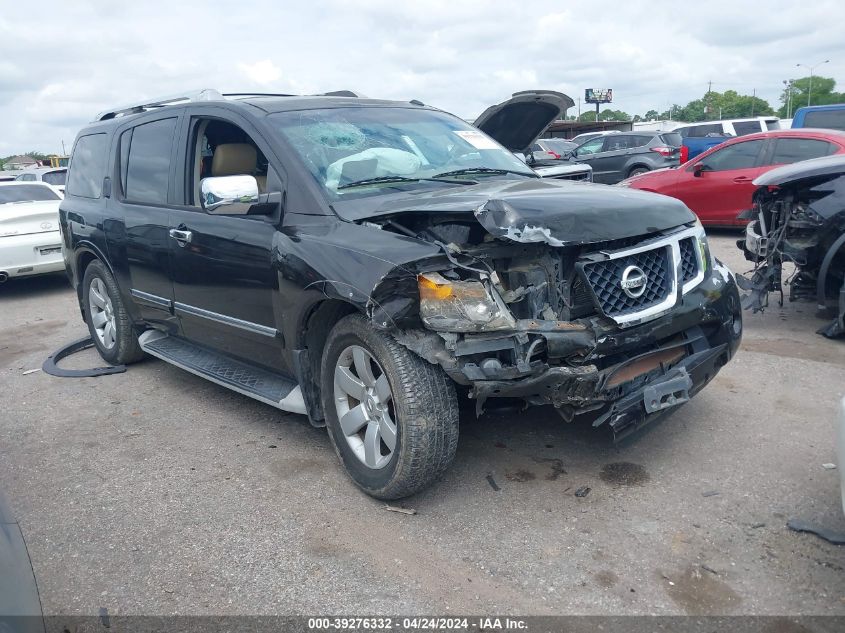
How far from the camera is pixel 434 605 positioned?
276 centimetres

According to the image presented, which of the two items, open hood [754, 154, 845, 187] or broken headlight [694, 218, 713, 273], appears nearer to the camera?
broken headlight [694, 218, 713, 273]

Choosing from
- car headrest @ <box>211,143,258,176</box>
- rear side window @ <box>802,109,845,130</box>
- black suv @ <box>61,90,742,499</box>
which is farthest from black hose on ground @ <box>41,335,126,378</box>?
rear side window @ <box>802,109,845,130</box>

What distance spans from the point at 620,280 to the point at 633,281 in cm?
7

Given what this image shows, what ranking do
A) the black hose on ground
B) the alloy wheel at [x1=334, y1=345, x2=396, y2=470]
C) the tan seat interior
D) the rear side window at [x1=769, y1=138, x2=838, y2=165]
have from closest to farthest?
1. the alloy wheel at [x1=334, y1=345, x2=396, y2=470]
2. the tan seat interior
3. the black hose on ground
4. the rear side window at [x1=769, y1=138, x2=838, y2=165]

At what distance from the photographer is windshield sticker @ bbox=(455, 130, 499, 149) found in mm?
4691

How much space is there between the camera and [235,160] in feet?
14.5

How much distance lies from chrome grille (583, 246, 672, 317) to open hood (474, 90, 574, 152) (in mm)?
2303

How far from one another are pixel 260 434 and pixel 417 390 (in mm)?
1657

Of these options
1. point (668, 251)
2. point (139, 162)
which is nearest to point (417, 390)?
point (668, 251)

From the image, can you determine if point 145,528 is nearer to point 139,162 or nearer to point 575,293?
point 575,293

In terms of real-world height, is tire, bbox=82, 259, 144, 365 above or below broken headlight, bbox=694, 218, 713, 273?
below

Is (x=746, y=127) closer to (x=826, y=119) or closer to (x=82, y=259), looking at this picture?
(x=826, y=119)

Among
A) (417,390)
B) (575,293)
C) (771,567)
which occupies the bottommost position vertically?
(771,567)

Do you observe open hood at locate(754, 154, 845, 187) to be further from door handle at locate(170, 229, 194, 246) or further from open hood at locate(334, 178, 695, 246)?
door handle at locate(170, 229, 194, 246)
